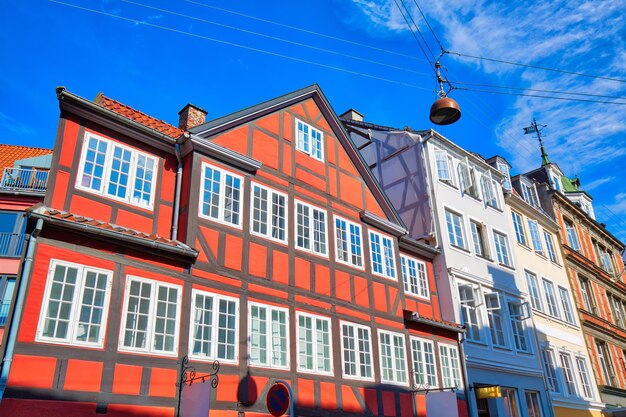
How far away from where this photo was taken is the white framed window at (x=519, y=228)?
26109mm

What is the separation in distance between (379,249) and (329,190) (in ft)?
8.81

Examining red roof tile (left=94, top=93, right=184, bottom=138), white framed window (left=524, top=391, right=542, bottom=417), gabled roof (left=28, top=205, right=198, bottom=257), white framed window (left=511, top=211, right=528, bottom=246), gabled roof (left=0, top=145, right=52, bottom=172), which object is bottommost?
white framed window (left=524, top=391, right=542, bottom=417)

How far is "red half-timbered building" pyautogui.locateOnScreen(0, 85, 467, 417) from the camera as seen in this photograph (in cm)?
965

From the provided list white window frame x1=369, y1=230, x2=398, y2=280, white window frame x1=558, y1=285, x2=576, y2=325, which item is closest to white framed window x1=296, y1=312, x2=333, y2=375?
white window frame x1=369, y1=230, x2=398, y2=280

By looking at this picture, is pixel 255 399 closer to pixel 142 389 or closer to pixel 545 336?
pixel 142 389

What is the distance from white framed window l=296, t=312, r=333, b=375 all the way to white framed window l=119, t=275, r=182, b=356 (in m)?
3.51

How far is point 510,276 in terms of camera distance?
76.8 feet

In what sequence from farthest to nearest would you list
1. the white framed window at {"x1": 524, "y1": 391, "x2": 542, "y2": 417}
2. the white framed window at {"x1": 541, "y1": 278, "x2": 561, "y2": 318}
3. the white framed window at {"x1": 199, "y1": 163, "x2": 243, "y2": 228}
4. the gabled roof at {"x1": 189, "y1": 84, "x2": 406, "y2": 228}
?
the white framed window at {"x1": 541, "y1": 278, "x2": 561, "y2": 318} < the white framed window at {"x1": 524, "y1": 391, "x2": 542, "y2": 417} < the gabled roof at {"x1": 189, "y1": 84, "x2": 406, "y2": 228} < the white framed window at {"x1": 199, "y1": 163, "x2": 243, "y2": 228}

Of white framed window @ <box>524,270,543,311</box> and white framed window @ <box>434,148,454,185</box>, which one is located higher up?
white framed window @ <box>434,148,454,185</box>

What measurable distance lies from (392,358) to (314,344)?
11.0 ft

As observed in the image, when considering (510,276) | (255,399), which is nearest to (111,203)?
(255,399)

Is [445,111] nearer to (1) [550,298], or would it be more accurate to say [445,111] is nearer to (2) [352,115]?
(2) [352,115]

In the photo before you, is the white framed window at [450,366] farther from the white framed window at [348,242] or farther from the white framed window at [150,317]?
the white framed window at [150,317]

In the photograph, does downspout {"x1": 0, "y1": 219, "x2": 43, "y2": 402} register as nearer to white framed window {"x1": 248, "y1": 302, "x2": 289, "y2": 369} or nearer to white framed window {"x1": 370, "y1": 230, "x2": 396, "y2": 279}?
white framed window {"x1": 248, "y1": 302, "x2": 289, "y2": 369}
